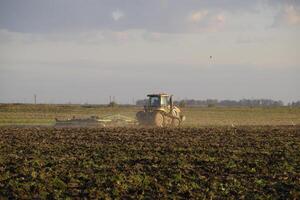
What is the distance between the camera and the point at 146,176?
16.5 meters

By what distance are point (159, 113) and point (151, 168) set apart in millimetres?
20439

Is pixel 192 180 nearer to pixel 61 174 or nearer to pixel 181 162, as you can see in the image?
pixel 181 162

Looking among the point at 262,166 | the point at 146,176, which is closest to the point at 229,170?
the point at 262,166

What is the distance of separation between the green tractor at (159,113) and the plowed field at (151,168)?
41.3 feet

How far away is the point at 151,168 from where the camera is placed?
17.6 meters

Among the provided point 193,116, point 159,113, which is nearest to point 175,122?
point 159,113

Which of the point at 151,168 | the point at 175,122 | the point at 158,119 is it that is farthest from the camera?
the point at 175,122

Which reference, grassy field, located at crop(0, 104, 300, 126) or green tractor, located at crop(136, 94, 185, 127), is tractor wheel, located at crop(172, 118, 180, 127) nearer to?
green tractor, located at crop(136, 94, 185, 127)

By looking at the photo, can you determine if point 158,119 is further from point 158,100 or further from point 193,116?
point 193,116

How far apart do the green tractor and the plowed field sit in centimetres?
1259

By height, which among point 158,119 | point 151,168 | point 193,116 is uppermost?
point 158,119

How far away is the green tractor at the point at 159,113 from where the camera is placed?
124 ft

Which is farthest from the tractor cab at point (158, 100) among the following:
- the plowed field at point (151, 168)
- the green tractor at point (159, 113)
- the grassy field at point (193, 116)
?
the plowed field at point (151, 168)

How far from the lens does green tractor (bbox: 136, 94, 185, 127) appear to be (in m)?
37.9
